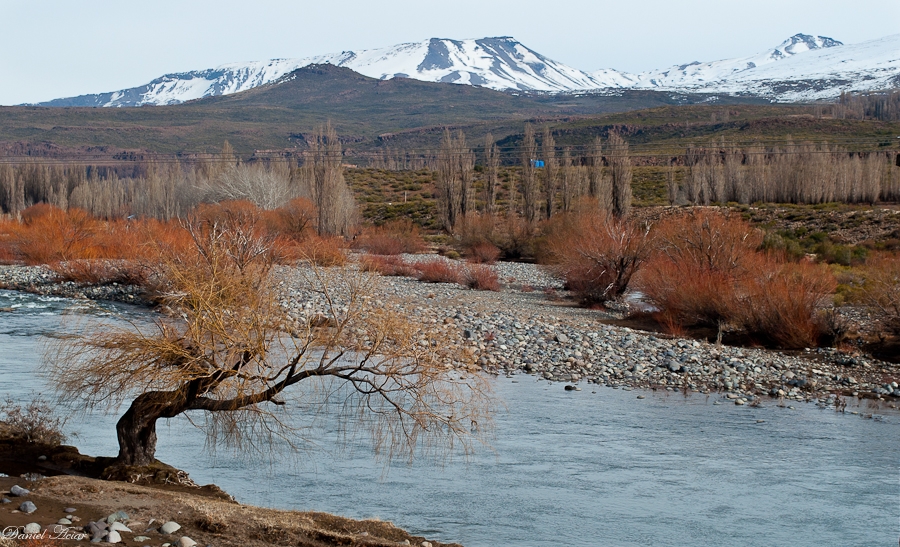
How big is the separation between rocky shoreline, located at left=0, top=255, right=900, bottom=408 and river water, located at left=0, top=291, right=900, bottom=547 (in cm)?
172

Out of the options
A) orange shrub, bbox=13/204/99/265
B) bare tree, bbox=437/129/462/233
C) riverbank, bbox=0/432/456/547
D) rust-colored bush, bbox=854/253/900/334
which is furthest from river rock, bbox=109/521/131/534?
bare tree, bbox=437/129/462/233

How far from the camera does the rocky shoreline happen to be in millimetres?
17203

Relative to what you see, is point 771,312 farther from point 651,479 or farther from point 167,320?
point 167,320

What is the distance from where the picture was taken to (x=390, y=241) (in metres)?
46.1

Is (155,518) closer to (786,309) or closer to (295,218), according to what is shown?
(786,309)

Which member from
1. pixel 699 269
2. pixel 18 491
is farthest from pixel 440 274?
pixel 18 491

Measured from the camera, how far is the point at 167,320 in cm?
1234

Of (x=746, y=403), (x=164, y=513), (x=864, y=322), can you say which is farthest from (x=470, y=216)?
(x=164, y=513)

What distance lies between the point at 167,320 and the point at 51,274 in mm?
24770

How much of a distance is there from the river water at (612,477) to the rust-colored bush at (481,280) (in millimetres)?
17497

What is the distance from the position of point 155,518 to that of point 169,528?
17.6 inches

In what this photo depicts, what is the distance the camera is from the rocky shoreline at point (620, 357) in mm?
17203

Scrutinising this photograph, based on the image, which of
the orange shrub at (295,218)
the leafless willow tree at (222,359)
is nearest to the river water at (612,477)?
the leafless willow tree at (222,359)

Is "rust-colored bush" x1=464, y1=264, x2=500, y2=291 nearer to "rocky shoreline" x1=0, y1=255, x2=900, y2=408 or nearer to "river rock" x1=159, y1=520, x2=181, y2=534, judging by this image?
"rocky shoreline" x1=0, y1=255, x2=900, y2=408
